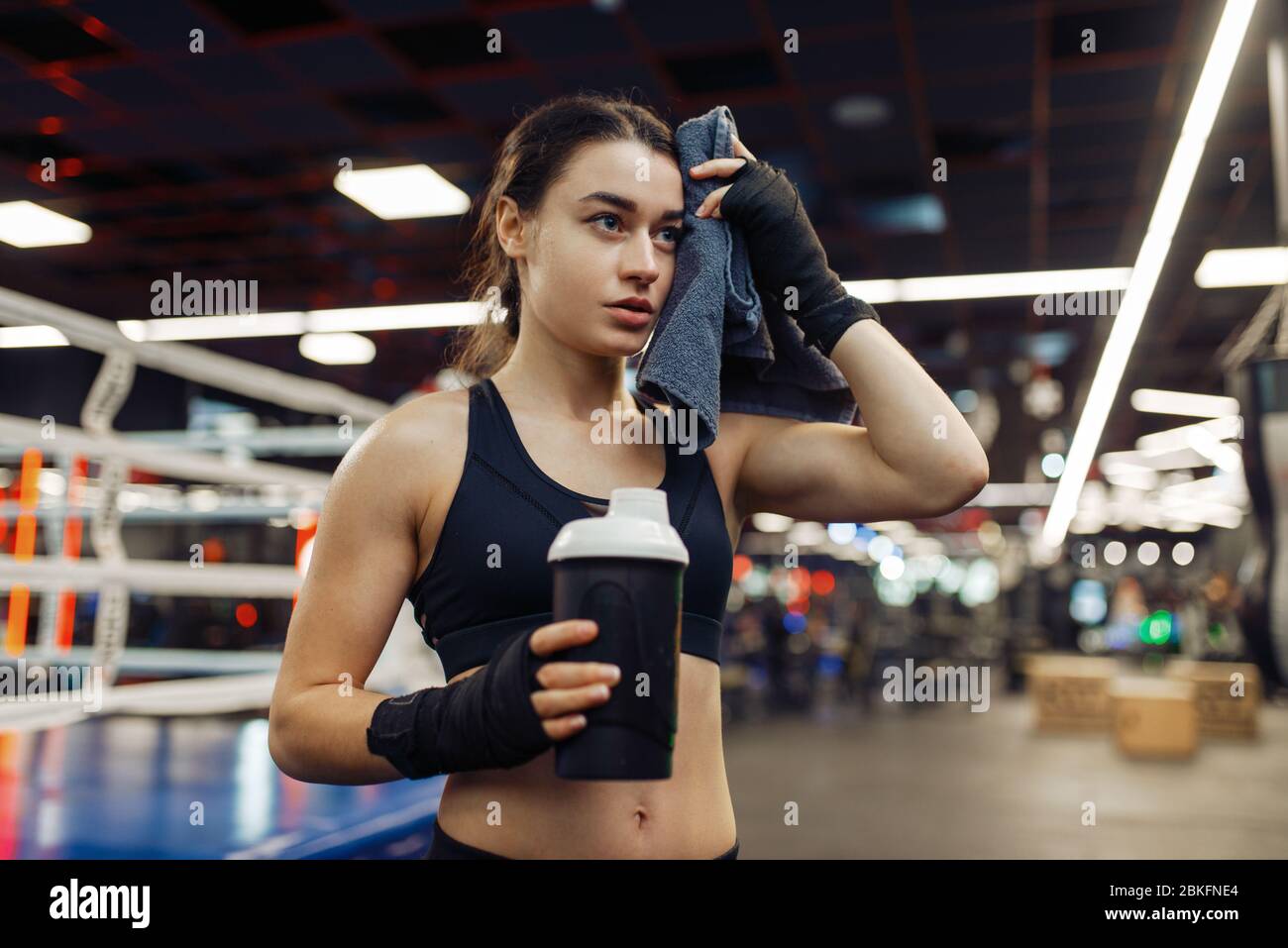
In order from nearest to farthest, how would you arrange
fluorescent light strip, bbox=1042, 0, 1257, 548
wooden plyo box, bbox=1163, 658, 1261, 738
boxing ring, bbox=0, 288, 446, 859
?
boxing ring, bbox=0, 288, 446, 859, fluorescent light strip, bbox=1042, 0, 1257, 548, wooden plyo box, bbox=1163, 658, 1261, 738

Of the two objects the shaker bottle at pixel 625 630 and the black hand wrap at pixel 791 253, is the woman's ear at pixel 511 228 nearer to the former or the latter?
the black hand wrap at pixel 791 253

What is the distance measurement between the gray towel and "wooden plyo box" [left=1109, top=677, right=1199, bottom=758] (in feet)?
29.3

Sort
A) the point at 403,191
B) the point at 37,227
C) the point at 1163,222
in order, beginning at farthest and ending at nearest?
the point at 37,227
the point at 403,191
the point at 1163,222

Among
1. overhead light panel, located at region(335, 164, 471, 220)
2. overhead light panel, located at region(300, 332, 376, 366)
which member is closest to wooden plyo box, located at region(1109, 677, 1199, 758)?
overhead light panel, located at region(335, 164, 471, 220)

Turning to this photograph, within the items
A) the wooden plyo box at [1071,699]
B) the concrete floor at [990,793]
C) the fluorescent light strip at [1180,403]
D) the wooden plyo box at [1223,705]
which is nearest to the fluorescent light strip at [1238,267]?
the fluorescent light strip at [1180,403]

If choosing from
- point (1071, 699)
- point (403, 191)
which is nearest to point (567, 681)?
point (403, 191)

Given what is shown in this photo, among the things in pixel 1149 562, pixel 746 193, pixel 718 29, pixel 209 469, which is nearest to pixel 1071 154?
pixel 718 29

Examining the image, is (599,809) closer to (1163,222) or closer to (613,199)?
(613,199)

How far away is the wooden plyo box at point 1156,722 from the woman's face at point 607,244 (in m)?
9.24

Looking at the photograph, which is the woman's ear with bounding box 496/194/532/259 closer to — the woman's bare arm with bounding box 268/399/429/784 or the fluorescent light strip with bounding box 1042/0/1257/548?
the woman's bare arm with bounding box 268/399/429/784

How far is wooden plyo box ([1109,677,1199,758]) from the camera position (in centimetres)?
889

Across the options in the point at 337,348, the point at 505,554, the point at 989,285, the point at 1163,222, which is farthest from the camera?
the point at 337,348

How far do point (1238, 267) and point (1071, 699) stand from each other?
17.5 feet

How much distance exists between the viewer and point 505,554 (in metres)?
1.00
